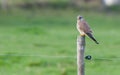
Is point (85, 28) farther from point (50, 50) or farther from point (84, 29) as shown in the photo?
point (50, 50)

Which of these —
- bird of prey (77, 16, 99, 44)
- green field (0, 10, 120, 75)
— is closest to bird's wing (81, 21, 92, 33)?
bird of prey (77, 16, 99, 44)

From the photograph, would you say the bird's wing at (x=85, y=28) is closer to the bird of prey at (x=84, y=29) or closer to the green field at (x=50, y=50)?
the bird of prey at (x=84, y=29)

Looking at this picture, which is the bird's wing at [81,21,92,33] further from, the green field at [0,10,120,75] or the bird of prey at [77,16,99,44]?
the green field at [0,10,120,75]

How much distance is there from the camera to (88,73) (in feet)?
47.1

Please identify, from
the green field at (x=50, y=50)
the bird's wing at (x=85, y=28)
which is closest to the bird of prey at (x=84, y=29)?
the bird's wing at (x=85, y=28)

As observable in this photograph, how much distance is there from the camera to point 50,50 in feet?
59.5

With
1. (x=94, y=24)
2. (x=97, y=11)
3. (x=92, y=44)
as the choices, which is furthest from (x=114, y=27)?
(x=92, y=44)

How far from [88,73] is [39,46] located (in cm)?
521

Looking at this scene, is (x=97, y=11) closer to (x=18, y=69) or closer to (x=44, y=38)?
(x=44, y=38)

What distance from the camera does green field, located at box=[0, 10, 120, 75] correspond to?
48.7 ft

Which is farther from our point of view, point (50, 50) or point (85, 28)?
point (50, 50)

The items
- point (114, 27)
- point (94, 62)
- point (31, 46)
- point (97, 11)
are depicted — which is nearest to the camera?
point (94, 62)

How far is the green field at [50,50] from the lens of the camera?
14836mm

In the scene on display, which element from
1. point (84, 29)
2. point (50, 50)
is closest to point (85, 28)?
point (84, 29)
